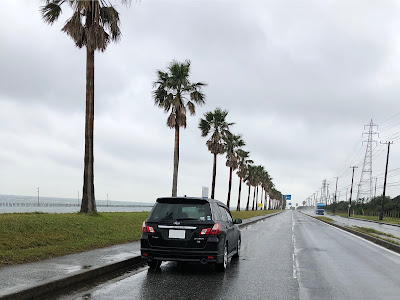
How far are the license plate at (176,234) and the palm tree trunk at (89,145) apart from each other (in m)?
12.0

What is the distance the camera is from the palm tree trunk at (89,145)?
20094 mm

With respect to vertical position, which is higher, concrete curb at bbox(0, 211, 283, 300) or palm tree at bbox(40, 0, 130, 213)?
palm tree at bbox(40, 0, 130, 213)

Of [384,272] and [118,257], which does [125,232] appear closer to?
[118,257]

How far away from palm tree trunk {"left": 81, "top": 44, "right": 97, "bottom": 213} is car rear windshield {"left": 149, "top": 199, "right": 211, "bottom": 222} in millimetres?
11574

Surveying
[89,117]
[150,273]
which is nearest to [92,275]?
[150,273]

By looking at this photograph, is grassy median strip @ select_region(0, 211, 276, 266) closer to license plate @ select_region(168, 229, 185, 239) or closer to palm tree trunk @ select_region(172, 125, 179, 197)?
license plate @ select_region(168, 229, 185, 239)

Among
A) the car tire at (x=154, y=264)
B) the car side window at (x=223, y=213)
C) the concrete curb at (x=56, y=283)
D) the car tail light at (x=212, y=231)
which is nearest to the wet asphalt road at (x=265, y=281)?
the car tire at (x=154, y=264)

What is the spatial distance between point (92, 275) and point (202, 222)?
2.51 metres

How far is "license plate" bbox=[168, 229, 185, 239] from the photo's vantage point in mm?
8922

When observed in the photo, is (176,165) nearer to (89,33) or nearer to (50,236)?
(89,33)

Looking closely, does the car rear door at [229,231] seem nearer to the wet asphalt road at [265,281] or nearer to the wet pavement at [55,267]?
the wet asphalt road at [265,281]

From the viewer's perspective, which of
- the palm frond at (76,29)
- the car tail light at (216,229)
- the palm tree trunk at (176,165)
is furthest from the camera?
the palm tree trunk at (176,165)

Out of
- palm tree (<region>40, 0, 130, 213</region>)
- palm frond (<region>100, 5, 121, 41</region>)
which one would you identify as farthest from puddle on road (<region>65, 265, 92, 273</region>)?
Result: palm frond (<region>100, 5, 121, 41</region>)

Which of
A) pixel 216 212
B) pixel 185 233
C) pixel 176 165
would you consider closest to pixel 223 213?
pixel 216 212
